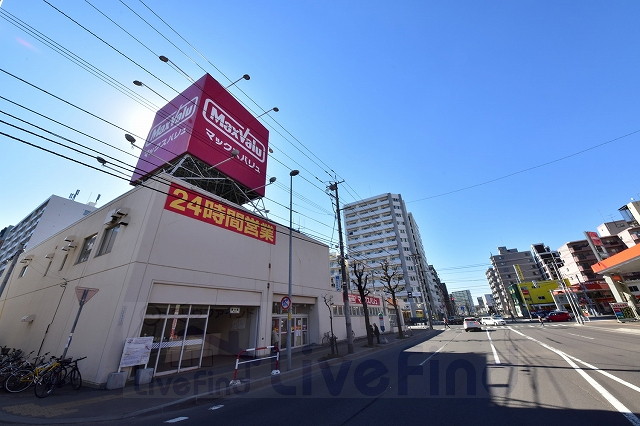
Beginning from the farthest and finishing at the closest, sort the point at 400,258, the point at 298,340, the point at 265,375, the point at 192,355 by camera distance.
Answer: the point at 400,258 < the point at 298,340 < the point at 192,355 < the point at 265,375

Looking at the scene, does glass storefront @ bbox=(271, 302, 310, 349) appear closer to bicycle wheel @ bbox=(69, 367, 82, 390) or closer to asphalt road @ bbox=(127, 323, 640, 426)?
asphalt road @ bbox=(127, 323, 640, 426)

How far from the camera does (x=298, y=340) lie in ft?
63.2

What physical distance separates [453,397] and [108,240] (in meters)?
16.3

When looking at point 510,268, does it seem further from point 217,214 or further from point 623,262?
point 217,214

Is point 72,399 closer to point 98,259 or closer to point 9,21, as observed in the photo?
point 98,259

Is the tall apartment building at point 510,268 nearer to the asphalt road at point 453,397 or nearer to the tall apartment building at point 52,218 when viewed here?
the asphalt road at point 453,397

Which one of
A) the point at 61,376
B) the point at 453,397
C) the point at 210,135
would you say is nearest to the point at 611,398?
the point at 453,397

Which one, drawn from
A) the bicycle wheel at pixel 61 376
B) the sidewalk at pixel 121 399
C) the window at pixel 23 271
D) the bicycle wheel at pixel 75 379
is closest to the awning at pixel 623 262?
the sidewalk at pixel 121 399

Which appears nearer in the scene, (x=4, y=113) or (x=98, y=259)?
(x=4, y=113)

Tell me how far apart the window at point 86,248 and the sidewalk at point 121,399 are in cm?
700

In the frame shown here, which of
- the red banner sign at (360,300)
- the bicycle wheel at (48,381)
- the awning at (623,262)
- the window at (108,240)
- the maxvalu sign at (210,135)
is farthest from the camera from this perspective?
the red banner sign at (360,300)

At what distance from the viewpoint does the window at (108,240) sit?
1285cm

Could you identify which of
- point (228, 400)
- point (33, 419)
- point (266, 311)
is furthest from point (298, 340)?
point (33, 419)

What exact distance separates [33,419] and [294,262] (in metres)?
14.4
